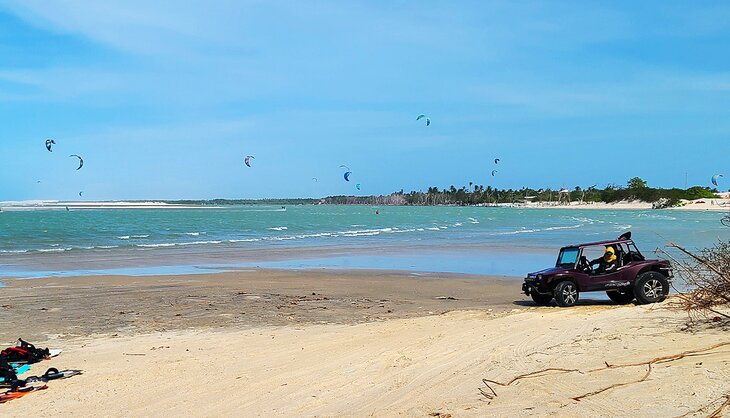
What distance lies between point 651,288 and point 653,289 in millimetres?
39

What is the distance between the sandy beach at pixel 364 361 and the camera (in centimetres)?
578

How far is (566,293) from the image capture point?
13336 mm

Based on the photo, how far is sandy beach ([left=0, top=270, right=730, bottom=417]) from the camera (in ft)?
19.0

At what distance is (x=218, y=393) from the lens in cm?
708

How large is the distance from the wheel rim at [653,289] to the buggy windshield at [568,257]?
1.39 metres

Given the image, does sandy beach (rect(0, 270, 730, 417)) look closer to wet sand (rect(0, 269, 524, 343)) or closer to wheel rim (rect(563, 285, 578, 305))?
wet sand (rect(0, 269, 524, 343))

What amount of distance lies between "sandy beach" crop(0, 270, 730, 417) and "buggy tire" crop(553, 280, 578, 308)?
29 centimetres

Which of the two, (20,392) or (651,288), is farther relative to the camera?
(651,288)

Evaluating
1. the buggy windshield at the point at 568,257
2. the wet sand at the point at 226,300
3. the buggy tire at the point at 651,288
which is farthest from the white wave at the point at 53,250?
the buggy tire at the point at 651,288

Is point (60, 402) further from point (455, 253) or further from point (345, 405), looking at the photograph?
point (455, 253)

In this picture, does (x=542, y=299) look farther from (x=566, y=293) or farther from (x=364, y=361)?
(x=364, y=361)

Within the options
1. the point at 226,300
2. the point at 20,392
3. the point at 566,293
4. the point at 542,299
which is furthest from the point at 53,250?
the point at 20,392

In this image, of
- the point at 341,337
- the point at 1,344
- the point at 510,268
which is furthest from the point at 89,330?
the point at 510,268

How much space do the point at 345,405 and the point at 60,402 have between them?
9.62 ft
